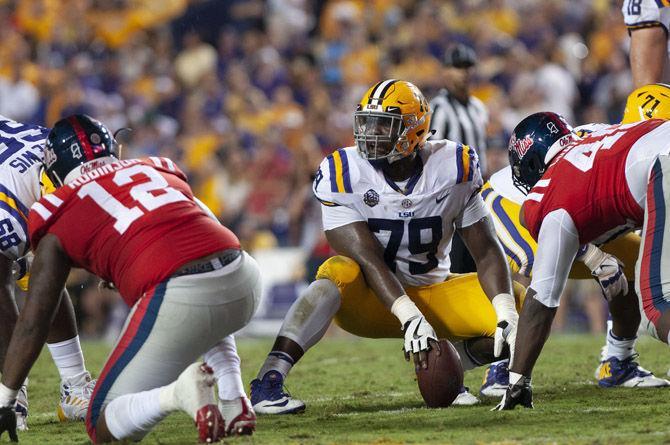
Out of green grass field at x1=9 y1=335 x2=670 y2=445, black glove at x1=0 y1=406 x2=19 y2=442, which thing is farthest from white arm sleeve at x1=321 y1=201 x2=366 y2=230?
black glove at x1=0 y1=406 x2=19 y2=442

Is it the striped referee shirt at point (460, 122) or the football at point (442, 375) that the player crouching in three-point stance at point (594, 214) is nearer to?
the football at point (442, 375)

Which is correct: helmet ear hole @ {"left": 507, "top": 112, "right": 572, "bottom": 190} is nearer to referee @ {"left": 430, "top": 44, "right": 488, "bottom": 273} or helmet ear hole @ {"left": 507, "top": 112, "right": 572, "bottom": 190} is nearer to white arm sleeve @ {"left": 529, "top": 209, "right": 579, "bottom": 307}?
white arm sleeve @ {"left": 529, "top": 209, "right": 579, "bottom": 307}

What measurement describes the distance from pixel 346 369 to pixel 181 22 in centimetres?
726

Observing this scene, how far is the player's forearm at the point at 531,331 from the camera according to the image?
179 inches

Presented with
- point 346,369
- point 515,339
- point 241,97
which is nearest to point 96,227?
point 515,339

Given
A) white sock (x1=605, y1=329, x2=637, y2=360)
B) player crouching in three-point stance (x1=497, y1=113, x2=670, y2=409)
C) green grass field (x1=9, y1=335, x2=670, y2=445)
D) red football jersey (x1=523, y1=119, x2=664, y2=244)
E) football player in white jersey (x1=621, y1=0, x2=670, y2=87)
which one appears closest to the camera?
green grass field (x1=9, y1=335, x2=670, y2=445)

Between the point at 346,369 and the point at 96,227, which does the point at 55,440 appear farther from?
the point at 346,369

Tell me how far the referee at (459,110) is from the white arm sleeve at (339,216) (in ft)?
9.64

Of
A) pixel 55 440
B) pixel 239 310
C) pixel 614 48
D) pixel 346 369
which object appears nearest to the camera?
pixel 239 310

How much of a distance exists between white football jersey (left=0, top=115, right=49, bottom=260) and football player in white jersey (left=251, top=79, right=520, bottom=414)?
1250mm

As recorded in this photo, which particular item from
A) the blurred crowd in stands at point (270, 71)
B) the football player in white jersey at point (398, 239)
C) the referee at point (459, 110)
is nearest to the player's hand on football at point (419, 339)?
the football player in white jersey at point (398, 239)

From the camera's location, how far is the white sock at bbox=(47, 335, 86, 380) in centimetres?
527

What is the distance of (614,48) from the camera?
38.1 ft

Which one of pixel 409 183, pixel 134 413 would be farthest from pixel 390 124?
pixel 134 413
